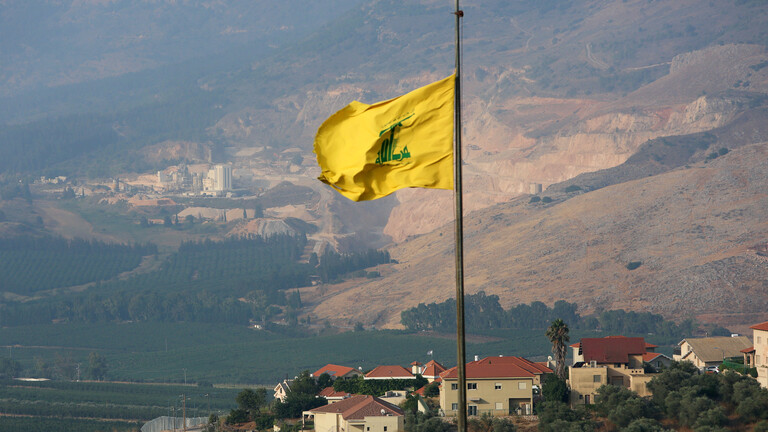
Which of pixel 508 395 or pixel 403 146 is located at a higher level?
pixel 403 146

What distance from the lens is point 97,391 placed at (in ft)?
602

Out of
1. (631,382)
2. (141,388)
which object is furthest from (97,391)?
(631,382)

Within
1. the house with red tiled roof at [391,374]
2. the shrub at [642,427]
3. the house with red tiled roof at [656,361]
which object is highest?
the house with red tiled roof at [656,361]

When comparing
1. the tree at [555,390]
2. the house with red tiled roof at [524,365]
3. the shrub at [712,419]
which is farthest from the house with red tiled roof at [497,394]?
the shrub at [712,419]

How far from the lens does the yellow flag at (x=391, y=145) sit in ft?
89.9

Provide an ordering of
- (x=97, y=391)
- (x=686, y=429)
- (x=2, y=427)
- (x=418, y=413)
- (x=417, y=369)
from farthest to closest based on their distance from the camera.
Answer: (x=97, y=391) → (x=2, y=427) → (x=417, y=369) → (x=418, y=413) → (x=686, y=429)

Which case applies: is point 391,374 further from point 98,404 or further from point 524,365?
point 98,404

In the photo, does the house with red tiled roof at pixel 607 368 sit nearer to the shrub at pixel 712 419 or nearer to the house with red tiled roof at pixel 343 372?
the shrub at pixel 712 419

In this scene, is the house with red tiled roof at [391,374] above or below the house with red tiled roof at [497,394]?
above

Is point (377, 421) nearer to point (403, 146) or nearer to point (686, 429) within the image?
point (686, 429)

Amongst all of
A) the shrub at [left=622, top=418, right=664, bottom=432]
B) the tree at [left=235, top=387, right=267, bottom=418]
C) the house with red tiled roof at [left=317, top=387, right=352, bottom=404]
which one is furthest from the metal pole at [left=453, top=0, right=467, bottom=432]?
the tree at [left=235, top=387, right=267, bottom=418]

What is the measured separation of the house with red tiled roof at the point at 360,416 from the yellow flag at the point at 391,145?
179ft

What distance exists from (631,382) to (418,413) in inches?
609

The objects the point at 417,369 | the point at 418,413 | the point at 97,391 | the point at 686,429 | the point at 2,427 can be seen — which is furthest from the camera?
the point at 97,391
